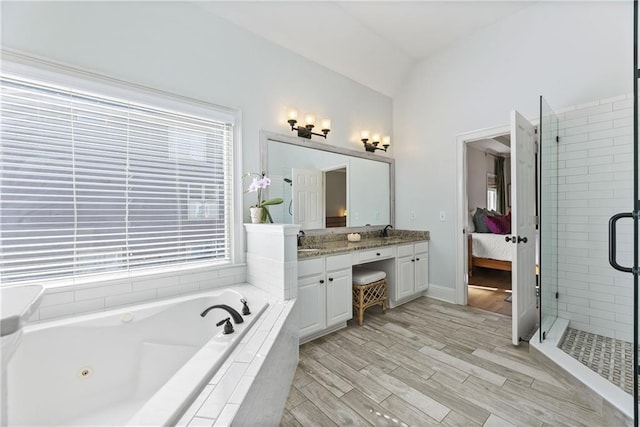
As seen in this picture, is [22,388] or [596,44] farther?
[596,44]

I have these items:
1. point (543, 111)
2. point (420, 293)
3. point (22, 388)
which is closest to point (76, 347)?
point (22, 388)

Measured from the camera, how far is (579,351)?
78.7 inches

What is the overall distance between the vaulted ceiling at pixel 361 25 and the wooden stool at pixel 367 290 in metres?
2.43

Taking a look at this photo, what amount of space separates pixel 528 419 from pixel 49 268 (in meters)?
2.92

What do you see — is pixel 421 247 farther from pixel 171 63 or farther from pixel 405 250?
pixel 171 63

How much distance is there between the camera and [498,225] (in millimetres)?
4434

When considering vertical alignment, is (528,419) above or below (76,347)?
below

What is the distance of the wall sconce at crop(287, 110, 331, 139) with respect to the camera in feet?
8.81

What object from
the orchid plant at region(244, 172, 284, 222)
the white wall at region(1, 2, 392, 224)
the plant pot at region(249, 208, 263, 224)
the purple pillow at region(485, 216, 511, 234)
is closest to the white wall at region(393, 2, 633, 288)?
the white wall at region(1, 2, 392, 224)

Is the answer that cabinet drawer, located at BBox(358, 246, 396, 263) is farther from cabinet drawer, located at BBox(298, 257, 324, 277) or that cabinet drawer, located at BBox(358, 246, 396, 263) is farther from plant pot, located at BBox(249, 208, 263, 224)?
plant pot, located at BBox(249, 208, 263, 224)

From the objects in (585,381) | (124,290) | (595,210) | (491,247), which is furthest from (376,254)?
(491,247)

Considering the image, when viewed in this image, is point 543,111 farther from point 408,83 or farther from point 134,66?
point 134,66

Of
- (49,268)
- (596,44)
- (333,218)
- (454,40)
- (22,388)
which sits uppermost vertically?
(454,40)

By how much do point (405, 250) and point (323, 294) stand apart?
131cm
